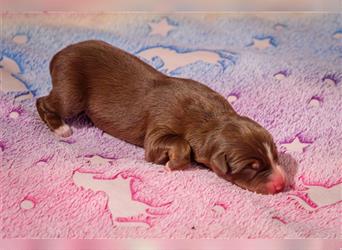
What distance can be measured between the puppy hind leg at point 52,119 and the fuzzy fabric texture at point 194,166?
0.03m

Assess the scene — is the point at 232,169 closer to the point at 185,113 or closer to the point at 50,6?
the point at 185,113

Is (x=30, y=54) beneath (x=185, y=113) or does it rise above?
beneath

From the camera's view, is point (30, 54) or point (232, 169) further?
point (30, 54)

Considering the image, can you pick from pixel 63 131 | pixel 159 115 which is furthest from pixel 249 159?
pixel 63 131

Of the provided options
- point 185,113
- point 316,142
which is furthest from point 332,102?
point 185,113

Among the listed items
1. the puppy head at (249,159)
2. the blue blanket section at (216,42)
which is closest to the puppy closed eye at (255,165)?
the puppy head at (249,159)

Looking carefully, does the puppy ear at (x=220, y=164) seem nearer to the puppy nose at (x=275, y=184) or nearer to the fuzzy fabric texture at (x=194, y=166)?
the fuzzy fabric texture at (x=194, y=166)

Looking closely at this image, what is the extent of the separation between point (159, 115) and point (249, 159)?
0.49 m

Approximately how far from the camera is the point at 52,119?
10.1 ft

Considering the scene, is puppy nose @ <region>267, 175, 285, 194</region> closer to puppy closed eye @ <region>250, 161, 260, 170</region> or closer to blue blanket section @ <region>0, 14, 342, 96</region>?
puppy closed eye @ <region>250, 161, 260, 170</region>

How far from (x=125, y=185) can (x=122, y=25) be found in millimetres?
1552

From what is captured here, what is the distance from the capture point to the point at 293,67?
11.5 ft

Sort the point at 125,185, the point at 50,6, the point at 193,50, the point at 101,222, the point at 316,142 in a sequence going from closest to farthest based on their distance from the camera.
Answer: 1. the point at 101,222
2. the point at 125,185
3. the point at 316,142
4. the point at 193,50
5. the point at 50,6

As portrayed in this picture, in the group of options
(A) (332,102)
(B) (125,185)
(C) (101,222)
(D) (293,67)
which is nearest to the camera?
(C) (101,222)
